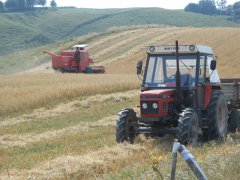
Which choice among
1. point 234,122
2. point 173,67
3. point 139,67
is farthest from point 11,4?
point 139,67

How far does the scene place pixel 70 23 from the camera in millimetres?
120000

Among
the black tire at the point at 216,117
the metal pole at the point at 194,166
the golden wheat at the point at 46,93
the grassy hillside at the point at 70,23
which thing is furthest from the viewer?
the grassy hillside at the point at 70,23

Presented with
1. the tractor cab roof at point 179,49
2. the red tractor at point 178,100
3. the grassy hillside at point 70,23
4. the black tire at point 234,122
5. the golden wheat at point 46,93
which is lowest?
the grassy hillside at point 70,23

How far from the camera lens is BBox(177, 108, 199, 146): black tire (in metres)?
10.8

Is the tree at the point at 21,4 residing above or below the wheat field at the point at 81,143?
above

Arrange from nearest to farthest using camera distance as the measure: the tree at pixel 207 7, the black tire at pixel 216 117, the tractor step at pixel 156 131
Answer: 1. the tractor step at pixel 156 131
2. the black tire at pixel 216 117
3. the tree at pixel 207 7

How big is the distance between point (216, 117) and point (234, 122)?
1.96 meters

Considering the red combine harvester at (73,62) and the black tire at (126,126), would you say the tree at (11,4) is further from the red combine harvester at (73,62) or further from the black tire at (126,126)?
the black tire at (126,126)

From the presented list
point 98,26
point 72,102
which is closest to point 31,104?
point 72,102

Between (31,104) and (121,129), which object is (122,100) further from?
(121,129)

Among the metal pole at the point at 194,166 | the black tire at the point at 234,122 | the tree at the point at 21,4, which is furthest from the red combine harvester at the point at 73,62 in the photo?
the tree at the point at 21,4

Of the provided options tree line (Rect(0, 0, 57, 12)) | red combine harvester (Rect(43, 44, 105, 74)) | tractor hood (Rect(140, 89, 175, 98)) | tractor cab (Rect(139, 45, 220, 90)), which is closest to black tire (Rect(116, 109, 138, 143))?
tractor hood (Rect(140, 89, 175, 98))

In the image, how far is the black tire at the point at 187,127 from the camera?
10.8 m

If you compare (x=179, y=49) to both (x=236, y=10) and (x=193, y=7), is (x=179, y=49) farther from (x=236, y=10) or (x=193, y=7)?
(x=193, y=7)
